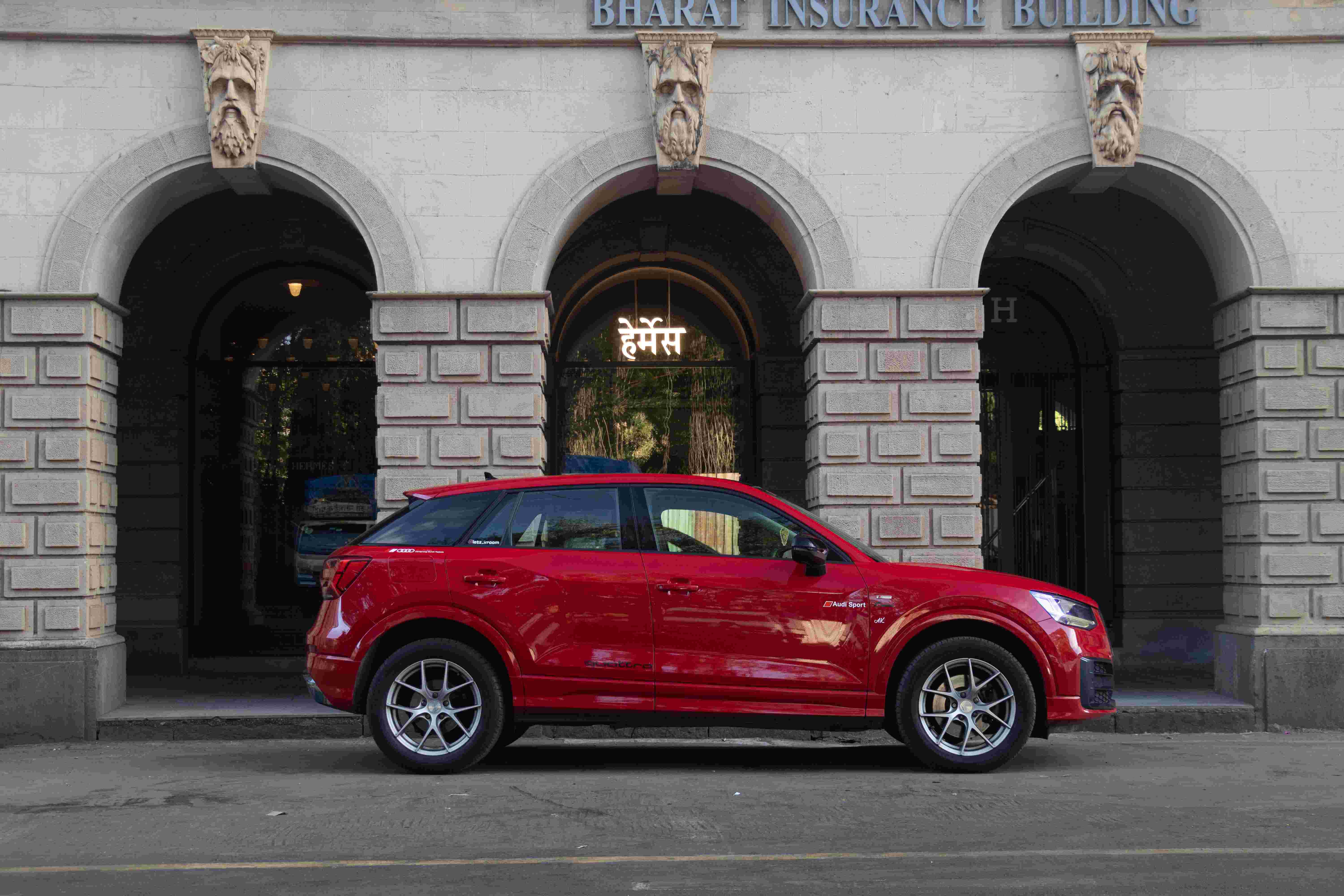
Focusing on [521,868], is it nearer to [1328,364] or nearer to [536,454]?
[536,454]

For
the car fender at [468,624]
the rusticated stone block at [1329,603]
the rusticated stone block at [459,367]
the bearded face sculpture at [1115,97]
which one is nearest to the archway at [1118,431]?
the bearded face sculpture at [1115,97]

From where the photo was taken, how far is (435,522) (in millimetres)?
9398

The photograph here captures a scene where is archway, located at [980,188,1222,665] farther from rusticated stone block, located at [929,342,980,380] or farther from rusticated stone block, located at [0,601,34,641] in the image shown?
rusticated stone block, located at [0,601,34,641]

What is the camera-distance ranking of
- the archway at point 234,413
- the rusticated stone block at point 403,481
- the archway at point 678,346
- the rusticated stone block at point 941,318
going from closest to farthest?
the rusticated stone block at point 403,481
the rusticated stone block at point 941,318
the archway at point 234,413
the archway at point 678,346

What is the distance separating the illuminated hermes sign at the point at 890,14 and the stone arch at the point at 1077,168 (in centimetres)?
90

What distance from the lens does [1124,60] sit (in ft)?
40.5

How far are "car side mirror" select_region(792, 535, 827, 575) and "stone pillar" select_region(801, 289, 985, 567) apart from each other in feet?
10.5

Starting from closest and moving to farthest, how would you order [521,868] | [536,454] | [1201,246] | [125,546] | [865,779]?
[521,868], [865,779], [536,454], [1201,246], [125,546]

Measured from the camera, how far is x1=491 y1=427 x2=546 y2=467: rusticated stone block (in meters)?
12.2

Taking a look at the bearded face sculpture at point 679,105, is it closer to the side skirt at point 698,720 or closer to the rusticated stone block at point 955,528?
the rusticated stone block at point 955,528

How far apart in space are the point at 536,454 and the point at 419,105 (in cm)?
305

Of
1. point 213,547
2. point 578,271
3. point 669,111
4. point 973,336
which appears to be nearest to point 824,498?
point 973,336

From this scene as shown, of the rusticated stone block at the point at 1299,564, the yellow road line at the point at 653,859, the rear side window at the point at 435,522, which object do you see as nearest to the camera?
the yellow road line at the point at 653,859

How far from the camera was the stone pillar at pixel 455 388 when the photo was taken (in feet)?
39.9
